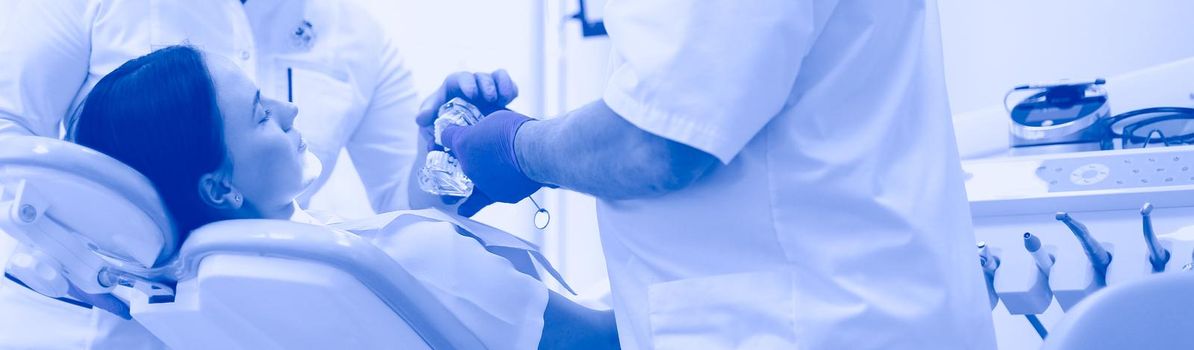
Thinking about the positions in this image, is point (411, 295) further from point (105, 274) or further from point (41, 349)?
point (41, 349)

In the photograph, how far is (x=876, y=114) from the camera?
0.92 metres

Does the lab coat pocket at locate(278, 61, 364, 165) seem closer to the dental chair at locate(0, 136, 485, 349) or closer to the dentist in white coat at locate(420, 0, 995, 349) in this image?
the dental chair at locate(0, 136, 485, 349)

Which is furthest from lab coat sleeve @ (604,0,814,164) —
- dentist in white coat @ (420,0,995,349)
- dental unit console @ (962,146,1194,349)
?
dental unit console @ (962,146,1194,349)

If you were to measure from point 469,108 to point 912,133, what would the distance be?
0.55m

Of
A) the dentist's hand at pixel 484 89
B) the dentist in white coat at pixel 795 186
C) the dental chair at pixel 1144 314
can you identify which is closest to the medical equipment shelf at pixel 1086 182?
the dental chair at pixel 1144 314

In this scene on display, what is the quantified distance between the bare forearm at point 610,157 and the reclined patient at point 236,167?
17cm

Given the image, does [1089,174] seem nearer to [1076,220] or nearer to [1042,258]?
[1076,220]

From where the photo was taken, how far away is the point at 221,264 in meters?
0.95

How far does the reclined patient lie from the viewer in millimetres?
1076

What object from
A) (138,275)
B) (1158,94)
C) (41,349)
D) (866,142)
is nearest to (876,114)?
(866,142)

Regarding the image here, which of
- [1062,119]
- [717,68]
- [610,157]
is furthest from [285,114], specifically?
[1062,119]

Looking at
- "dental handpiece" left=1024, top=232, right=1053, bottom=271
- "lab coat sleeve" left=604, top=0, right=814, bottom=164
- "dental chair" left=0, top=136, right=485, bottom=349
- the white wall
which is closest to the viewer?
"lab coat sleeve" left=604, top=0, right=814, bottom=164

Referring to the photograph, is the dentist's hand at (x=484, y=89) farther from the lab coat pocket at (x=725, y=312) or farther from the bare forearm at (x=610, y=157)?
the lab coat pocket at (x=725, y=312)

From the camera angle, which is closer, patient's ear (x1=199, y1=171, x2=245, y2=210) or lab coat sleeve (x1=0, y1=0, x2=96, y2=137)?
patient's ear (x1=199, y1=171, x2=245, y2=210)
